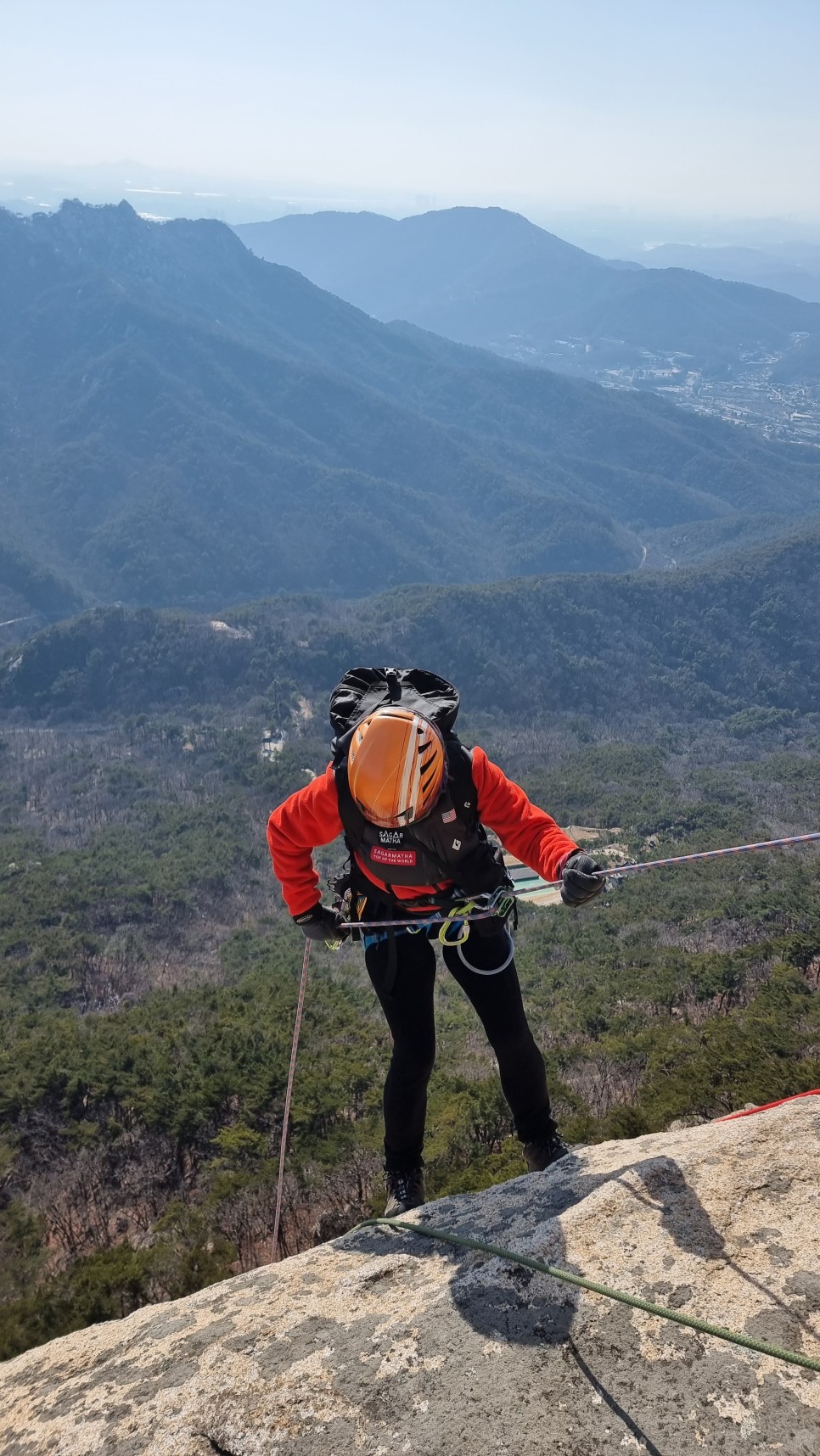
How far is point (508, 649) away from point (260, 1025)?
105953mm

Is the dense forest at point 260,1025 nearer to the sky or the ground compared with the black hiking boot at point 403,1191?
nearer to the ground

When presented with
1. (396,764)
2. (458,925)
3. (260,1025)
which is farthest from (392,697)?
(260,1025)

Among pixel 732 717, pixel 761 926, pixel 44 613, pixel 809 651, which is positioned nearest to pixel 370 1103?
pixel 761 926

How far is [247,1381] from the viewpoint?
339 cm

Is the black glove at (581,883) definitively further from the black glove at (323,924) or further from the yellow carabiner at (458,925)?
the black glove at (323,924)

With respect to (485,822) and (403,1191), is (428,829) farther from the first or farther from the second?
(403,1191)

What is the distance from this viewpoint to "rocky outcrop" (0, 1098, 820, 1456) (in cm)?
290

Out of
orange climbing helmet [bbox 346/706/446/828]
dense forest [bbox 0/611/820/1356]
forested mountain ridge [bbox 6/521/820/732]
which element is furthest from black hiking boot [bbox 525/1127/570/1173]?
forested mountain ridge [bbox 6/521/820/732]

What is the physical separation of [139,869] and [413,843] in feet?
192

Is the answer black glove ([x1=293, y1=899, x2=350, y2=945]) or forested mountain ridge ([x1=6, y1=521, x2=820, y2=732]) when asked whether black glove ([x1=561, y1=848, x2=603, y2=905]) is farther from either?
forested mountain ridge ([x1=6, y1=521, x2=820, y2=732])

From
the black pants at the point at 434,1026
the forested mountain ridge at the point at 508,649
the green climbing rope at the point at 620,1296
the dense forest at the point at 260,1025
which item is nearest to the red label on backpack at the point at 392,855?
the black pants at the point at 434,1026

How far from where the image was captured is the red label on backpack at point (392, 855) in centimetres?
482

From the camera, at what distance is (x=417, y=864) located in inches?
190

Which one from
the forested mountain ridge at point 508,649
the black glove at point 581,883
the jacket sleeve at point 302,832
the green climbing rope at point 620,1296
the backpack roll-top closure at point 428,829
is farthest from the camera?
the forested mountain ridge at point 508,649
